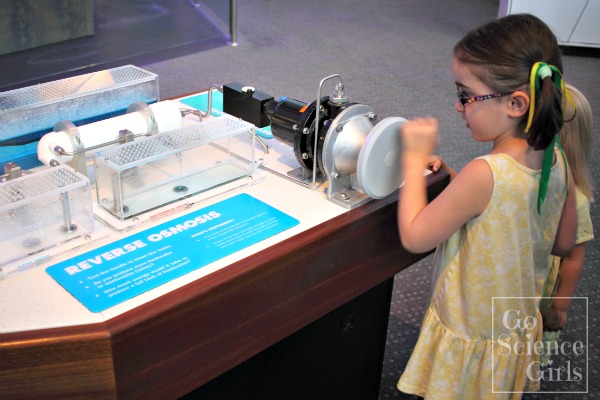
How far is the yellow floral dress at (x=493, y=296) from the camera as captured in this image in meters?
1.09

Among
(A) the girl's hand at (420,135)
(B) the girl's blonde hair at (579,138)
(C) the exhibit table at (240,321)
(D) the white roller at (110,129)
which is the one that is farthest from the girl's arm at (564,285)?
(D) the white roller at (110,129)

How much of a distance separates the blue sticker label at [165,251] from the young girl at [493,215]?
23 cm

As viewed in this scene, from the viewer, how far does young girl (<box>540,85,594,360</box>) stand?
3.82 ft

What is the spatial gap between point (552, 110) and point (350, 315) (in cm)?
51

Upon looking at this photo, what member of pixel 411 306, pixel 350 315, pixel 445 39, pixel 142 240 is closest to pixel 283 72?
pixel 445 39

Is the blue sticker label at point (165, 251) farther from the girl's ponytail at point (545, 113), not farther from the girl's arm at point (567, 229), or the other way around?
the girl's arm at point (567, 229)

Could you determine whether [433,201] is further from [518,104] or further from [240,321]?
[240,321]

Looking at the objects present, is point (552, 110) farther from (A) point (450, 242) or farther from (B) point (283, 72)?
(B) point (283, 72)

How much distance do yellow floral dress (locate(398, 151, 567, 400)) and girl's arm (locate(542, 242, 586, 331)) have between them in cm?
6

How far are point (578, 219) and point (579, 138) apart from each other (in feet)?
0.51

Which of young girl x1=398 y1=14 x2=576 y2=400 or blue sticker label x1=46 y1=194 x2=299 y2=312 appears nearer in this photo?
blue sticker label x1=46 y1=194 x2=299 y2=312

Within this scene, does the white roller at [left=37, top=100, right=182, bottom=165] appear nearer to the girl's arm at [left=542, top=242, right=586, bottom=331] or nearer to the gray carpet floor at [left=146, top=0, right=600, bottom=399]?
the girl's arm at [left=542, top=242, right=586, bottom=331]

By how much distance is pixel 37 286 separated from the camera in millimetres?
916

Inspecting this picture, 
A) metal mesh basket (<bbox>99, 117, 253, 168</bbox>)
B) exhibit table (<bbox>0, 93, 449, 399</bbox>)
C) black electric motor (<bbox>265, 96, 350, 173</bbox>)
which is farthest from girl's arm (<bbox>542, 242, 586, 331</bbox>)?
metal mesh basket (<bbox>99, 117, 253, 168</bbox>)
